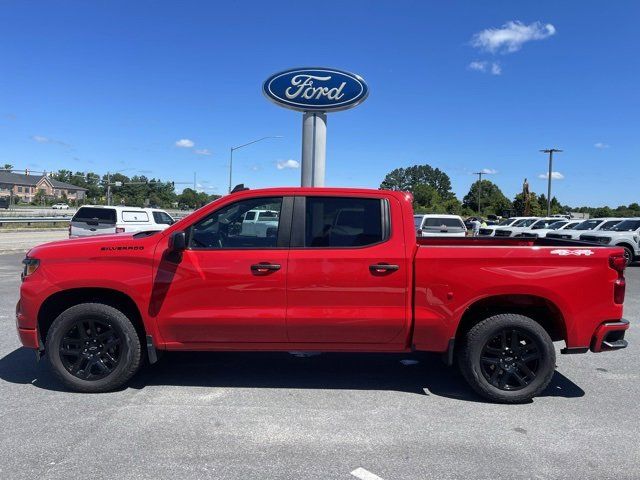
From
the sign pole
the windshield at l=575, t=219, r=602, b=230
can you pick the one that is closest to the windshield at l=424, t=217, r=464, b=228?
the sign pole

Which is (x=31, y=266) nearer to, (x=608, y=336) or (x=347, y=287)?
(x=347, y=287)

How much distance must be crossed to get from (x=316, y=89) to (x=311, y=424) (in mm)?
11514

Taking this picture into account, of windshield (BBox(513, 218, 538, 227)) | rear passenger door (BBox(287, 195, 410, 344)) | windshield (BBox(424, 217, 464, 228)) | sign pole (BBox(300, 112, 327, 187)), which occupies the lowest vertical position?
rear passenger door (BBox(287, 195, 410, 344))

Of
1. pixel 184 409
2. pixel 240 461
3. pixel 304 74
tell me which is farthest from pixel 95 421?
pixel 304 74

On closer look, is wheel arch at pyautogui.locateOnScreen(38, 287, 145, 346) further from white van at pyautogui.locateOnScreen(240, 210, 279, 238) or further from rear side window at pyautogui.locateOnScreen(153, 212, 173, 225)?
rear side window at pyautogui.locateOnScreen(153, 212, 173, 225)

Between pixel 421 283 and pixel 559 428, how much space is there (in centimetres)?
153

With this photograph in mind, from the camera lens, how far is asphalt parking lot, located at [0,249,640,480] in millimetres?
3287

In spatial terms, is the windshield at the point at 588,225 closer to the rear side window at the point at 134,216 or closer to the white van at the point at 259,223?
the rear side window at the point at 134,216

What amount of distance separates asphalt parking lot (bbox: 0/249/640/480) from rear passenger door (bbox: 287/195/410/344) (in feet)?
2.07

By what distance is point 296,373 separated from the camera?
5141mm

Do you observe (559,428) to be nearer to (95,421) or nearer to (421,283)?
(421,283)

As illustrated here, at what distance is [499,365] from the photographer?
14.6 ft

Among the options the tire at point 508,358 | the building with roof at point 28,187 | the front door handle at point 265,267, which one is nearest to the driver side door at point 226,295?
the front door handle at point 265,267

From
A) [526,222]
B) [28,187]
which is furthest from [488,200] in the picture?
[28,187]
